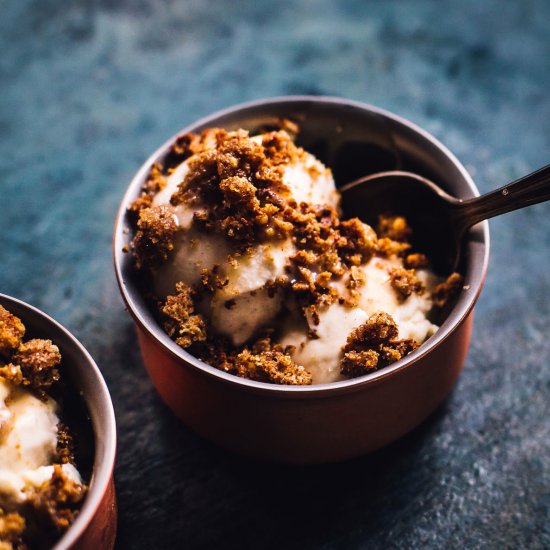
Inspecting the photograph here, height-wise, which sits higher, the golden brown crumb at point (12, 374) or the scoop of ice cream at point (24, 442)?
the golden brown crumb at point (12, 374)

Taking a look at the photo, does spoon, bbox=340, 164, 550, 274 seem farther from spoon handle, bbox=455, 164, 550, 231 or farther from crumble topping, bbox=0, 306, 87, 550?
crumble topping, bbox=0, 306, 87, 550

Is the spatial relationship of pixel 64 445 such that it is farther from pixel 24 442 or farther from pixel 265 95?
pixel 265 95

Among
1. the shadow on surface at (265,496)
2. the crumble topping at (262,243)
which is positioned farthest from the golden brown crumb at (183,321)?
the shadow on surface at (265,496)

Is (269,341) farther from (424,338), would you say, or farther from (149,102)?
(149,102)

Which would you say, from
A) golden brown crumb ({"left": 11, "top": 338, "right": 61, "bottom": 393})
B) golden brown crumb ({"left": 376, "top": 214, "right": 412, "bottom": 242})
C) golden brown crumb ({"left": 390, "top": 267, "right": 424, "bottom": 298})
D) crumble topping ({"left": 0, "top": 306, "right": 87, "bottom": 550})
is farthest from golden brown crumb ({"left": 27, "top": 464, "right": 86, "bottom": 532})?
golden brown crumb ({"left": 376, "top": 214, "right": 412, "bottom": 242})

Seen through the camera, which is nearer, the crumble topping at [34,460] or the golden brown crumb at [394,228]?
the crumble topping at [34,460]

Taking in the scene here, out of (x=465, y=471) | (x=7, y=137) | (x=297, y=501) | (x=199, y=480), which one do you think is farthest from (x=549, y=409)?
(x=7, y=137)

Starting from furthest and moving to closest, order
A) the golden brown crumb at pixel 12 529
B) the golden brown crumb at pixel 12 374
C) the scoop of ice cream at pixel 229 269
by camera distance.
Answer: the scoop of ice cream at pixel 229 269, the golden brown crumb at pixel 12 374, the golden brown crumb at pixel 12 529

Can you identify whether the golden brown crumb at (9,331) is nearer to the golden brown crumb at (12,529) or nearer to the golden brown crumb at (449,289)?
the golden brown crumb at (12,529)
